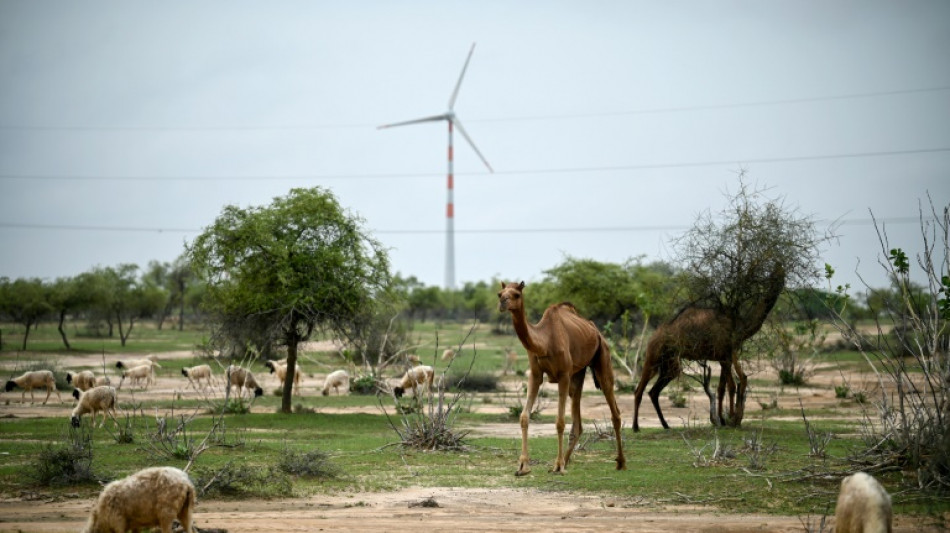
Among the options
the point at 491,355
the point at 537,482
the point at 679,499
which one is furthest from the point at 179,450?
the point at 491,355

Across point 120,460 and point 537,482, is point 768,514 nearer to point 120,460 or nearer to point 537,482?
point 537,482

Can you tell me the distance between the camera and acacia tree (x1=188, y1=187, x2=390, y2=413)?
81.1 ft

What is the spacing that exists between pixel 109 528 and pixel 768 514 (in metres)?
7.51

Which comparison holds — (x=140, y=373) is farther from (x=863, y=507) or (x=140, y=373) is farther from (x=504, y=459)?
(x=863, y=507)

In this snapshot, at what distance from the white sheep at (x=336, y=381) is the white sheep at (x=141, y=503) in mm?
24189

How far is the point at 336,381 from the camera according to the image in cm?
3369

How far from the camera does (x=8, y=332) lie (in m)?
66.5

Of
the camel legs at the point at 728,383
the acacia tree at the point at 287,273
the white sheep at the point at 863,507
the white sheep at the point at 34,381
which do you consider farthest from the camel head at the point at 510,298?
the white sheep at the point at 34,381

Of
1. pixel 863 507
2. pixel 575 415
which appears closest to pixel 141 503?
pixel 863 507

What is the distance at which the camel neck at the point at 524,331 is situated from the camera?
44.0 ft

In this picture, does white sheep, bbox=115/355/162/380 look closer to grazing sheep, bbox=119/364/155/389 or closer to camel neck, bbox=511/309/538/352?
grazing sheep, bbox=119/364/155/389

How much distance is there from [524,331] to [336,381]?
21.3 meters

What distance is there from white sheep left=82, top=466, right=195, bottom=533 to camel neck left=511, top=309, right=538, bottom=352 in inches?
226

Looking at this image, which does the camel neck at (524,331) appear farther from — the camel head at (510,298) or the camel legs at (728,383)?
the camel legs at (728,383)
